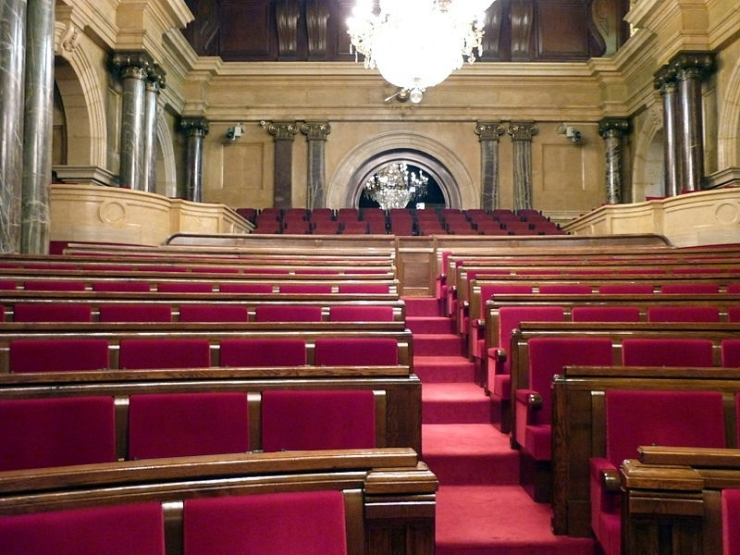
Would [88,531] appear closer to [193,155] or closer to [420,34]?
[420,34]

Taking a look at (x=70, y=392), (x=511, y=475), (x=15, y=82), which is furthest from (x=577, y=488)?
(x=15, y=82)

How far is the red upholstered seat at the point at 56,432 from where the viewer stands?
1.34 m

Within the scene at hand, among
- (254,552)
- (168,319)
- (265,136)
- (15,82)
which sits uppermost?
(265,136)

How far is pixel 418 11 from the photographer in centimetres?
684

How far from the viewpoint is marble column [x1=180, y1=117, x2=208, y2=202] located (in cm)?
1059

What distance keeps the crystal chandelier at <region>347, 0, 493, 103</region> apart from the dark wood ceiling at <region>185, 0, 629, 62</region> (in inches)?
167

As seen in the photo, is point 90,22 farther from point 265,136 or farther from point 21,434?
point 21,434

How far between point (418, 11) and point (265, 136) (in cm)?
470

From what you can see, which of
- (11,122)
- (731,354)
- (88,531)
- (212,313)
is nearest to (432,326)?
(212,313)

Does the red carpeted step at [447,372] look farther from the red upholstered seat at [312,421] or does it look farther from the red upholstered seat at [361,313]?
the red upholstered seat at [312,421]

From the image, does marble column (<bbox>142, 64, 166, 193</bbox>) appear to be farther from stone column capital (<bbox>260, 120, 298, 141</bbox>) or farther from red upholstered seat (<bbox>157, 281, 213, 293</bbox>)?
red upholstered seat (<bbox>157, 281, 213, 293</bbox>)

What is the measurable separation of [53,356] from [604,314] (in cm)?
199

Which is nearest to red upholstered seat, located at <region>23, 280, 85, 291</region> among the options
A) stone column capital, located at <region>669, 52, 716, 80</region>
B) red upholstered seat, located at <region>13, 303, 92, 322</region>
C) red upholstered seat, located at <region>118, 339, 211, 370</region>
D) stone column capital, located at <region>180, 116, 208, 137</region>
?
red upholstered seat, located at <region>13, 303, 92, 322</region>

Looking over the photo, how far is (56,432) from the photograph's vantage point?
1.37m
